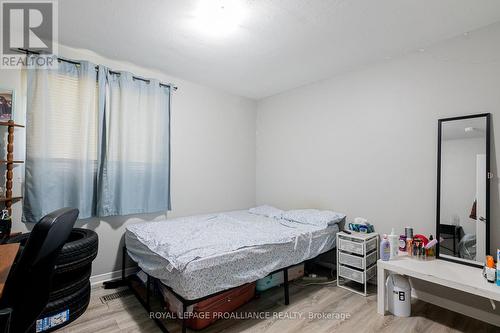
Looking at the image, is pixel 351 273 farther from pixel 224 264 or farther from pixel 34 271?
pixel 34 271

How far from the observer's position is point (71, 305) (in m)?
2.00

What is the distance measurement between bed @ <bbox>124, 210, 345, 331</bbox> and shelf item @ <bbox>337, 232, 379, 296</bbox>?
219mm

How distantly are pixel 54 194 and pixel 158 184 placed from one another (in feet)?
A: 3.41

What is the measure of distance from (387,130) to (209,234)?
2273 mm

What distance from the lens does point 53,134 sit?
2428 mm

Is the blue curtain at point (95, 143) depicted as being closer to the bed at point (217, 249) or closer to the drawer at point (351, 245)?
the bed at point (217, 249)

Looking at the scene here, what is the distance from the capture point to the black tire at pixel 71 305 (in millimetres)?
1865

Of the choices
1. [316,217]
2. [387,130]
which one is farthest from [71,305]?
[387,130]

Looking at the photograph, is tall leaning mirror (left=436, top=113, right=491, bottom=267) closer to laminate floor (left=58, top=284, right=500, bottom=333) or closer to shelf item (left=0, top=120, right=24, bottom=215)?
laminate floor (left=58, top=284, right=500, bottom=333)

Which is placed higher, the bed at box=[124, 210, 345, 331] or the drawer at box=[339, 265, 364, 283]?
the bed at box=[124, 210, 345, 331]

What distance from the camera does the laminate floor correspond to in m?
1.96

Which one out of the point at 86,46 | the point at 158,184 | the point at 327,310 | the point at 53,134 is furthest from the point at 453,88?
the point at 53,134

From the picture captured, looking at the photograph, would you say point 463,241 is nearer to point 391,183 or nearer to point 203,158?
point 391,183

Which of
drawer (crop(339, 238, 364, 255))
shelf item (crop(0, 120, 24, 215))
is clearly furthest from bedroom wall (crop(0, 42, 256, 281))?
drawer (crop(339, 238, 364, 255))
